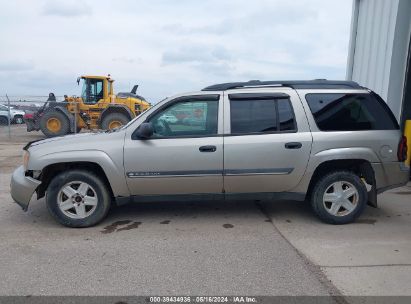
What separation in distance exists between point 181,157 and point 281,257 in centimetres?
172

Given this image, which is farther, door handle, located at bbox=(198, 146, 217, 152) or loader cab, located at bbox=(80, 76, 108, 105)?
loader cab, located at bbox=(80, 76, 108, 105)

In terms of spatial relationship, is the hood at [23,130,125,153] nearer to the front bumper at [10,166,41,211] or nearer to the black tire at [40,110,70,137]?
the front bumper at [10,166,41,211]

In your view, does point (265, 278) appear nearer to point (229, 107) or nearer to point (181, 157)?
point (181, 157)

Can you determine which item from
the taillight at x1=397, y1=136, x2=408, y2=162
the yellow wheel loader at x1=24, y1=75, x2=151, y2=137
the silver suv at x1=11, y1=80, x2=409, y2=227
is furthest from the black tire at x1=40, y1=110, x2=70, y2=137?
the taillight at x1=397, y1=136, x2=408, y2=162

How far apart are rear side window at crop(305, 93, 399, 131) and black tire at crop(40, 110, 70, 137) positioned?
45.0 feet

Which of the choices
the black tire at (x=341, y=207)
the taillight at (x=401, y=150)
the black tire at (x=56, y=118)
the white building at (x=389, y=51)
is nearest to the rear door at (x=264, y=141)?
the black tire at (x=341, y=207)

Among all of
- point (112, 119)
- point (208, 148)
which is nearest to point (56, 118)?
point (112, 119)

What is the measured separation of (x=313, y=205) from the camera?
5188 mm

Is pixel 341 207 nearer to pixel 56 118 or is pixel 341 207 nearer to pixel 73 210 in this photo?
pixel 73 210

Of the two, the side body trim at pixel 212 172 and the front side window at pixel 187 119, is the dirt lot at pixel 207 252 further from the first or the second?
the front side window at pixel 187 119

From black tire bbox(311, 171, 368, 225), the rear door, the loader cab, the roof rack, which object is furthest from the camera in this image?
the loader cab

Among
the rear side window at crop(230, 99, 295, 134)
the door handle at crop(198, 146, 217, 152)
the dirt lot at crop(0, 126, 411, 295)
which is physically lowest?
the dirt lot at crop(0, 126, 411, 295)

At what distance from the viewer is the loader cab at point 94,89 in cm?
1734

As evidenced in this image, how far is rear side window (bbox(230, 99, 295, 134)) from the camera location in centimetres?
506
